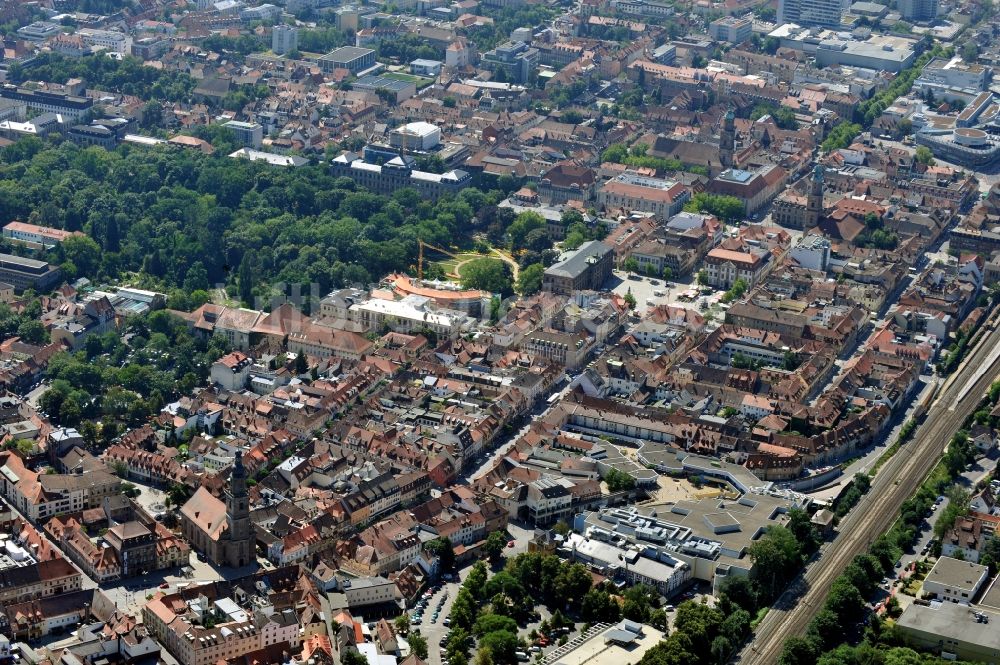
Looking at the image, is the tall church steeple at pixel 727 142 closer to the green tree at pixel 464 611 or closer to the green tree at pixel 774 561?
the green tree at pixel 774 561

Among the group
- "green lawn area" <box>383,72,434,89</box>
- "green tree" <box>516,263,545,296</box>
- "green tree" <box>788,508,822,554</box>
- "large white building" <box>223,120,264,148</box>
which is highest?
"green tree" <box>788,508,822,554</box>

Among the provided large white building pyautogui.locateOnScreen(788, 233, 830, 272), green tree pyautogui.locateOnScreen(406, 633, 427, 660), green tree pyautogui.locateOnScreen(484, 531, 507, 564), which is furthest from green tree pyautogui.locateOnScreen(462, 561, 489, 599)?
large white building pyautogui.locateOnScreen(788, 233, 830, 272)

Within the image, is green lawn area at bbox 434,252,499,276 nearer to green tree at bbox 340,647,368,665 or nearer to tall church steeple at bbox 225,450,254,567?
tall church steeple at bbox 225,450,254,567

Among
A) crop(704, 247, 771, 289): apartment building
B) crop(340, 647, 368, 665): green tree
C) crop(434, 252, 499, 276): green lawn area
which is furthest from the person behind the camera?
crop(434, 252, 499, 276): green lawn area

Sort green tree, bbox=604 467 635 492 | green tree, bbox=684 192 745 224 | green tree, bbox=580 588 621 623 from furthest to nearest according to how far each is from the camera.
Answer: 1. green tree, bbox=684 192 745 224
2. green tree, bbox=604 467 635 492
3. green tree, bbox=580 588 621 623

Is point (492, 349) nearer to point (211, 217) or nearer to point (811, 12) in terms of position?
point (211, 217)

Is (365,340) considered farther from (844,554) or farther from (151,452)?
(844,554)

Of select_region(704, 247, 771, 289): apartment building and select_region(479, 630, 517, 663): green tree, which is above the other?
select_region(479, 630, 517, 663): green tree

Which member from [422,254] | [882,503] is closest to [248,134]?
[422,254]
